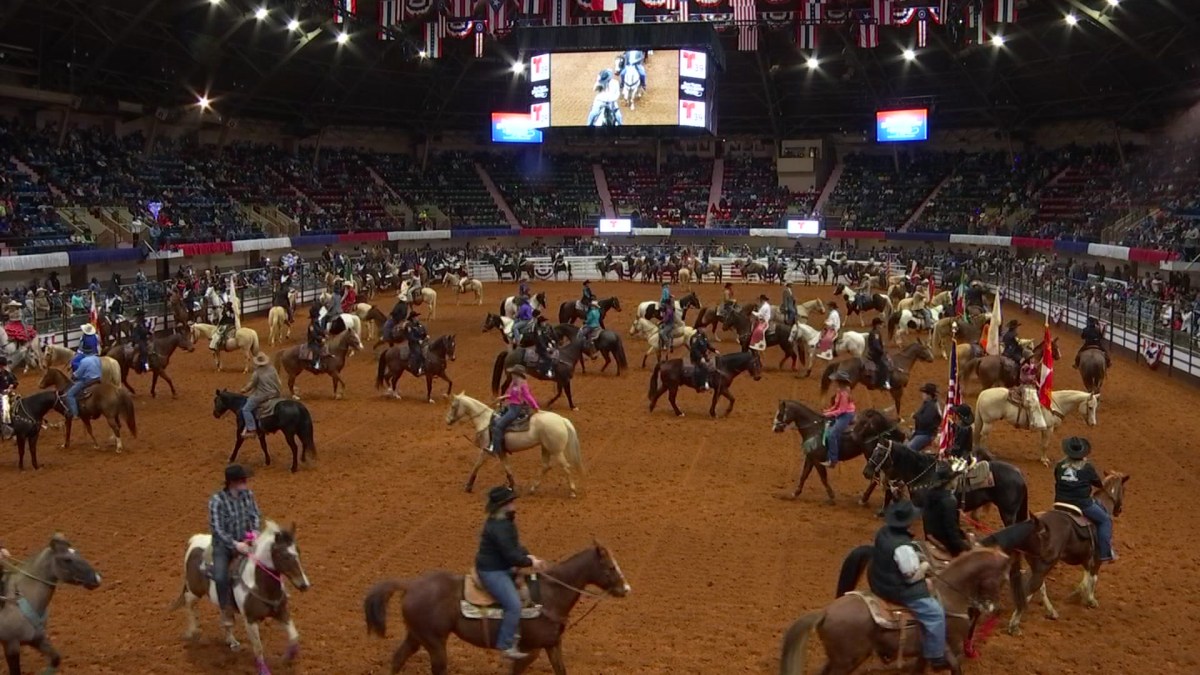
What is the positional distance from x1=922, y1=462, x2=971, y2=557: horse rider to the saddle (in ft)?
12.2

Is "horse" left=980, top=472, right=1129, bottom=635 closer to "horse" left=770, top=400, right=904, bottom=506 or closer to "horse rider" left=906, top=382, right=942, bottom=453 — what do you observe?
"horse rider" left=906, top=382, right=942, bottom=453

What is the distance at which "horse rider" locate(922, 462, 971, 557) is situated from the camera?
352 inches

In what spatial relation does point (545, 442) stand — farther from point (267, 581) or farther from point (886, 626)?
point (886, 626)

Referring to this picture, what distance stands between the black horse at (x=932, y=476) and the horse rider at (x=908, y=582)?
270cm

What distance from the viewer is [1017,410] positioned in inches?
621

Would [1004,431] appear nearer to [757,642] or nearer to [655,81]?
[757,642]

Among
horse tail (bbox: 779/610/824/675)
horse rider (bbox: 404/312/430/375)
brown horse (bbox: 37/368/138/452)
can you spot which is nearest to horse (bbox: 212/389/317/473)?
brown horse (bbox: 37/368/138/452)

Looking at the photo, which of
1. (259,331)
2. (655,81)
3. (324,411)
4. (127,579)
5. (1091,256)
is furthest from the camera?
(1091,256)

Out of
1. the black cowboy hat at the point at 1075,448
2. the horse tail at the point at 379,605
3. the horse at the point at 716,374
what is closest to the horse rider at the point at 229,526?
the horse tail at the point at 379,605

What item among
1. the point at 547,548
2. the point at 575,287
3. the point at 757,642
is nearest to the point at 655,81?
the point at 575,287

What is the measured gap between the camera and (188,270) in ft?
132

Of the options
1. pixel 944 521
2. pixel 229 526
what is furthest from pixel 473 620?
pixel 944 521

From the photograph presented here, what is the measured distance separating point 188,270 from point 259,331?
11.0m

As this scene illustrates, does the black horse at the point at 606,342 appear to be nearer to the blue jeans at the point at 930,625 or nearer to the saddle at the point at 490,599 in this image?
the saddle at the point at 490,599
